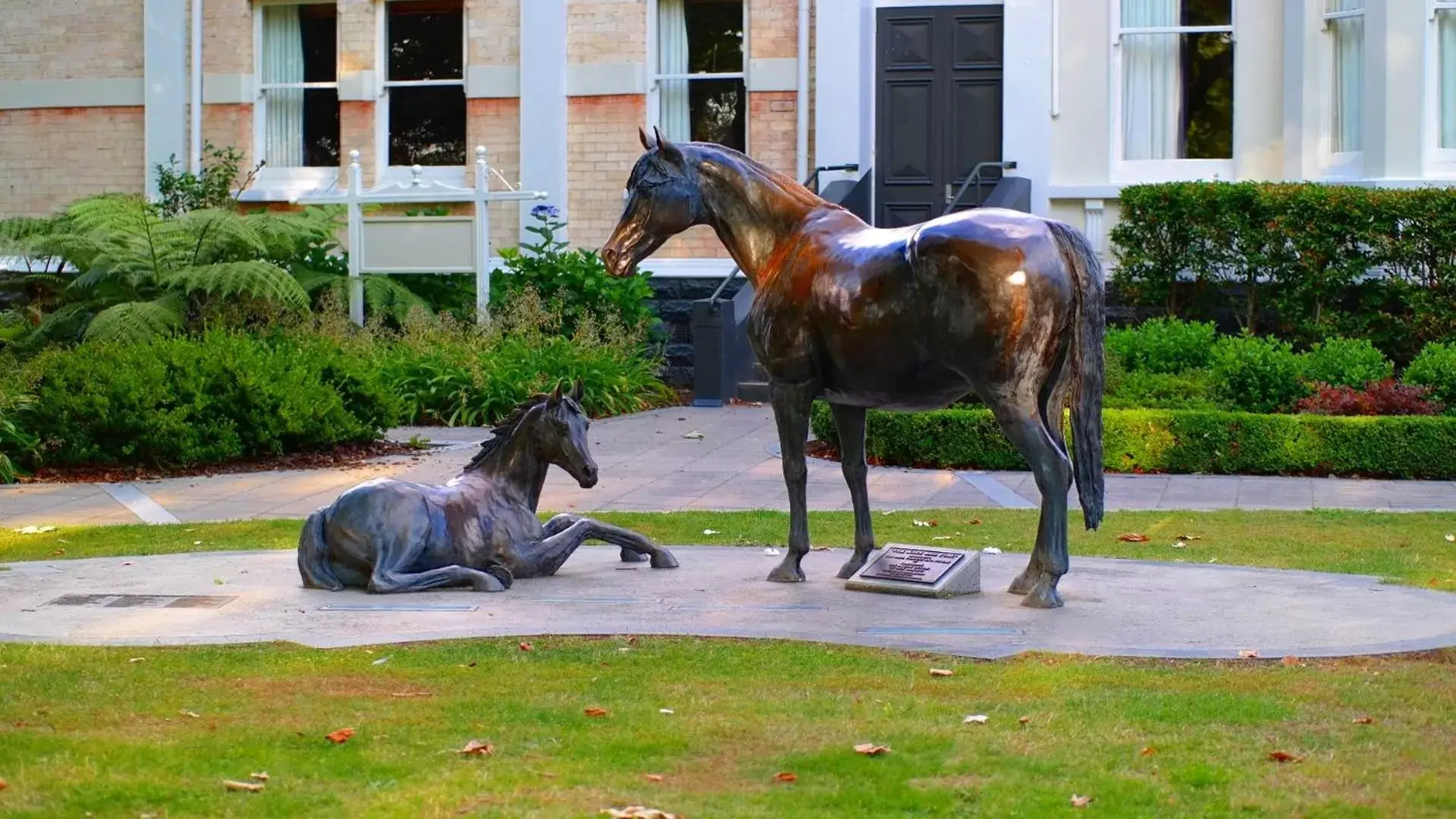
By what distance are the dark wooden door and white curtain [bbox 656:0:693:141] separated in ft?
8.34

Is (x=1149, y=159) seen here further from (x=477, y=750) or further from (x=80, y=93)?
(x=477, y=750)

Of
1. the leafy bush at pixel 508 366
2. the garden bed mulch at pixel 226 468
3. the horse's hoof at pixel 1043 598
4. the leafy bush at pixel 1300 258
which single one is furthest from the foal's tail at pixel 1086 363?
the leafy bush at pixel 1300 258

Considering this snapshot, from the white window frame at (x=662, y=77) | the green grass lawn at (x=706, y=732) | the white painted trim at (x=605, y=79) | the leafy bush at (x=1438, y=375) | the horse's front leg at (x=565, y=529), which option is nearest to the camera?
the green grass lawn at (x=706, y=732)

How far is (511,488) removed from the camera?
940 cm

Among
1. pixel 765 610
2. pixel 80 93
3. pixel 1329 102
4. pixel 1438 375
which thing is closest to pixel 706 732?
pixel 765 610

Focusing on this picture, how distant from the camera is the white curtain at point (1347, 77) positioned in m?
20.6

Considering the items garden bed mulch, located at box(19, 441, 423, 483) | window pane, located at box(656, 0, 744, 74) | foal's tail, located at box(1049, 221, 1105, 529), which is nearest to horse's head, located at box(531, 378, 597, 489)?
foal's tail, located at box(1049, 221, 1105, 529)

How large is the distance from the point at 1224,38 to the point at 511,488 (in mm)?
14816

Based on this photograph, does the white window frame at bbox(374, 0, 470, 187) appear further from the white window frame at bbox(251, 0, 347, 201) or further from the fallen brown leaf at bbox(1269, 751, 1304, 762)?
the fallen brown leaf at bbox(1269, 751, 1304, 762)

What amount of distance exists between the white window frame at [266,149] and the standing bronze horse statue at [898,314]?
1572 centimetres

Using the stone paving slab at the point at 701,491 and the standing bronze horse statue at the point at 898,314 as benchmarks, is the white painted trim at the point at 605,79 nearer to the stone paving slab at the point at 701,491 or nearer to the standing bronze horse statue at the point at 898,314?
the stone paving slab at the point at 701,491

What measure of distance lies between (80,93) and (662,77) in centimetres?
774

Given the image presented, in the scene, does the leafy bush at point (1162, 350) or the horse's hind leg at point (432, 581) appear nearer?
the horse's hind leg at point (432, 581)

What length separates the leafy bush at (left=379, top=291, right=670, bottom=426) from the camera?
737 inches
